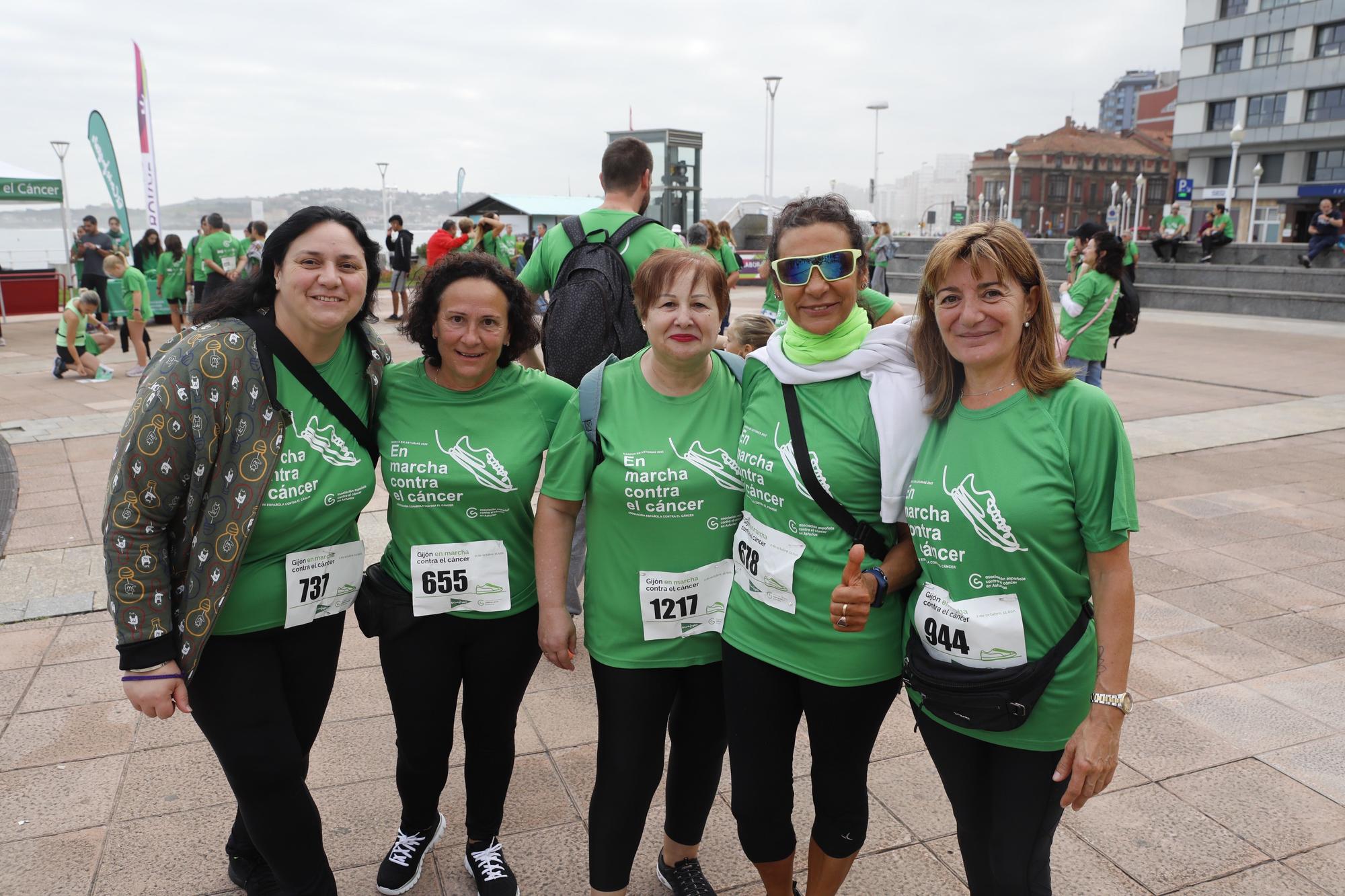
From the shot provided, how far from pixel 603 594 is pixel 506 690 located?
47 centimetres

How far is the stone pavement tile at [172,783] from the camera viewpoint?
304cm

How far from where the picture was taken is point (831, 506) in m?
2.07

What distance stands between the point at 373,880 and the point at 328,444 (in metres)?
1.29

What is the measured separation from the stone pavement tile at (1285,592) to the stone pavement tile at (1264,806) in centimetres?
183

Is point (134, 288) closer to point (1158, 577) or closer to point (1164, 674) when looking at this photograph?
point (1158, 577)

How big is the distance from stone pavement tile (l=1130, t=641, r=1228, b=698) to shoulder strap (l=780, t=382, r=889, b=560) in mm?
2239

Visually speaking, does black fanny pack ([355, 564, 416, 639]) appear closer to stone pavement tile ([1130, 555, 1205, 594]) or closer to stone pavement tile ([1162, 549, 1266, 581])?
stone pavement tile ([1130, 555, 1205, 594])

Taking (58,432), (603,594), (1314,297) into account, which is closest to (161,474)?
(603,594)

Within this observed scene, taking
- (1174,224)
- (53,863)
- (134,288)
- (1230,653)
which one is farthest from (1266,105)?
(53,863)

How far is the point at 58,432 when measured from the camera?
8852mm

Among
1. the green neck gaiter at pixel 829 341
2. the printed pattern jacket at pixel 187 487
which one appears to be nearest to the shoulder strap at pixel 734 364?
the green neck gaiter at pixel 829 341

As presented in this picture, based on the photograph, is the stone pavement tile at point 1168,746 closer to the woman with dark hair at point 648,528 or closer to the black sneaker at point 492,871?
the woman with dark hair at point 648,528

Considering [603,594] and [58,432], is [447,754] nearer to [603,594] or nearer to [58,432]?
[603,594]

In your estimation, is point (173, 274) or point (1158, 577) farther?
point (173, 274)
